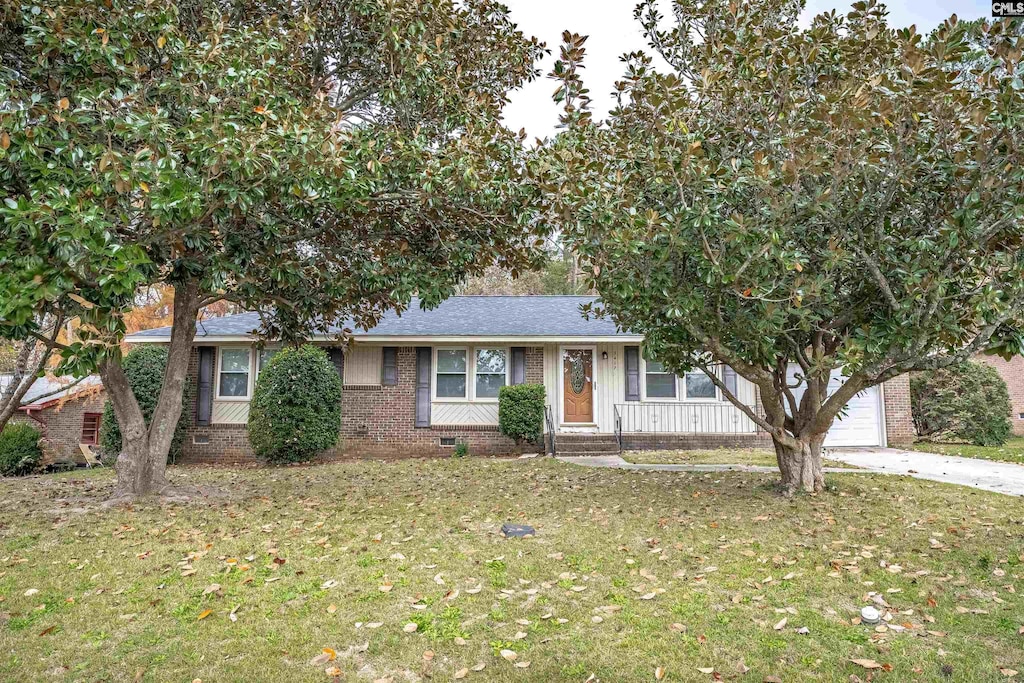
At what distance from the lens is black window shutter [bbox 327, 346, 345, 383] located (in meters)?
13.9

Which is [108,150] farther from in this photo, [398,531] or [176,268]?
[398,531]

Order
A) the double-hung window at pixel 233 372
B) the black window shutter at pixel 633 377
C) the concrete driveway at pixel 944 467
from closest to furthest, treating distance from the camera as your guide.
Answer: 1. the concrete driveway at pixel 944 467
2. the black window shutter at pixel 633 377
3. the double-hung window at pixel 233 372

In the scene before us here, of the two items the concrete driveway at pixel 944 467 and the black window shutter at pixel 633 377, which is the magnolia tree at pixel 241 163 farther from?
the concrete driveway at pixel 944 467

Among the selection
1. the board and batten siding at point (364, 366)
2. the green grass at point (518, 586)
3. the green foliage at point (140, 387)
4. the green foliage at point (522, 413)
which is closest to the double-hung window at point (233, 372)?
the green foliage at point (140, 387)

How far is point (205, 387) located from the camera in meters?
14.0

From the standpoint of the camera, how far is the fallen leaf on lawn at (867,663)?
10.6ft

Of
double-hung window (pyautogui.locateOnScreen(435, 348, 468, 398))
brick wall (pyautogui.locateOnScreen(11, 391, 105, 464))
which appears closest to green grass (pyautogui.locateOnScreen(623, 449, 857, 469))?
double-hung window (pyautogui.locateOnScreen(435, 348, 468, 398))

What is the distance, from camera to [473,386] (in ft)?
45.7

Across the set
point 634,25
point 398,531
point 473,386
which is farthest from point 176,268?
point 473,386

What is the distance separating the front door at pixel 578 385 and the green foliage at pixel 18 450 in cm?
1140

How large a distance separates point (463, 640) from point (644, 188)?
453 centimetres

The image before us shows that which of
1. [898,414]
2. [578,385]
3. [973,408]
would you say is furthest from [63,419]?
[973,408]

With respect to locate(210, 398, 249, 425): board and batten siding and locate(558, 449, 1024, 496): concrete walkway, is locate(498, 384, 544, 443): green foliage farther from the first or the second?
locate(210, 398, 249, 425): board and batten siding

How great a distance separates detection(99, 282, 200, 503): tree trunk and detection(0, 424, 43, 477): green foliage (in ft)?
23.6
